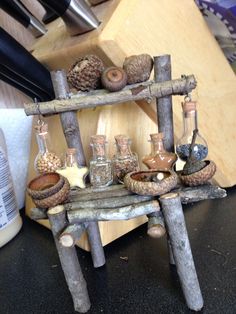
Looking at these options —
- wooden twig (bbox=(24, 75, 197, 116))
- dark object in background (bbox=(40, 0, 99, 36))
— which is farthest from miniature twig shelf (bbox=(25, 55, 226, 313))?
dark object in background (bbox=(40, 0, 99, 36))

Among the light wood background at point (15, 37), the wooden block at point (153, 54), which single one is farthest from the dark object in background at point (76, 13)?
the light wood background at point (15, 37)

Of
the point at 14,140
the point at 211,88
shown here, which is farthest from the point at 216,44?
the point at 14,140

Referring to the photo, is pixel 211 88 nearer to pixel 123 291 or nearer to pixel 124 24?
pixel 124 24

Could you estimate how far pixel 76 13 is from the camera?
436 mm

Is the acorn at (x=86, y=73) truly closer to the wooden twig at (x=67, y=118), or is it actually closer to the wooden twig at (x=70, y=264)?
the wooden twig at (x=67, y=118)

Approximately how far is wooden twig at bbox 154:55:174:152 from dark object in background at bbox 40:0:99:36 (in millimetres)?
133

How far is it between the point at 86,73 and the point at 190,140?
0.17 meters

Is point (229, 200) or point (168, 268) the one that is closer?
point (168, 268)

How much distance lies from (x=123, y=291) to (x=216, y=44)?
0.48 metres

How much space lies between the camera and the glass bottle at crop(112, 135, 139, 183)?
0.40m

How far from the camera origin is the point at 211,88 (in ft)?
1.86

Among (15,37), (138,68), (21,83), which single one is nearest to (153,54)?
(138,68)

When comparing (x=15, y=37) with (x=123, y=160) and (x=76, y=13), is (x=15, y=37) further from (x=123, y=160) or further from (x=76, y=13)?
(x=123, y=160)

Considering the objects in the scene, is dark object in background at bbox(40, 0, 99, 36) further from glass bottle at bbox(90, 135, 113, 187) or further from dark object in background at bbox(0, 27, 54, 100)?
glass bottle at bbox(90, 135, 113, 187)
